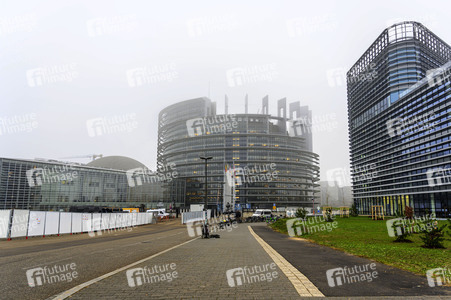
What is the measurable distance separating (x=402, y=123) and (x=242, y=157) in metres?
72.2

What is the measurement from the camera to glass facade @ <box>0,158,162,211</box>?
67938 mm

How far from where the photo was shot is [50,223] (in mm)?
26453

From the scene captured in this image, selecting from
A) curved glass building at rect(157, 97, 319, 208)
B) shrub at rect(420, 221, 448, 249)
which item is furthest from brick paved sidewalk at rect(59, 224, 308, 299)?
curved glass building at rect(157, 97, 319, 208)

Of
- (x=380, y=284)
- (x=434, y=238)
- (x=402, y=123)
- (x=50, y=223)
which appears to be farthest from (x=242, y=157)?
(x=380, y=284)

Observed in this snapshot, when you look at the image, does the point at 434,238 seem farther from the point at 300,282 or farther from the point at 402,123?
the point at 402,123

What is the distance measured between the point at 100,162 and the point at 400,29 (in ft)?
465

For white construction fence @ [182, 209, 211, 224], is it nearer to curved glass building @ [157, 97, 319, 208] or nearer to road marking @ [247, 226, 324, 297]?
road marking @ [247, 226, 324, 297]

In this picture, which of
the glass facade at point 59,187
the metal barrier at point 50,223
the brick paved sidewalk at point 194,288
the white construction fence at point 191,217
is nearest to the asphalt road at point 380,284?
the brick paved sidewalk at point 194,288

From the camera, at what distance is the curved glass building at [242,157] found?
138000mm

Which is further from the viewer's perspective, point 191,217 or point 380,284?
point 191,217

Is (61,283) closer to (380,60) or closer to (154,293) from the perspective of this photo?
(154,293)

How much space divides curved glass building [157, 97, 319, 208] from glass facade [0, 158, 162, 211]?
35.7 meters

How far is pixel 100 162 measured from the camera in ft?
495

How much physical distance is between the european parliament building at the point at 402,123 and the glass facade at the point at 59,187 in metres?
77.7
